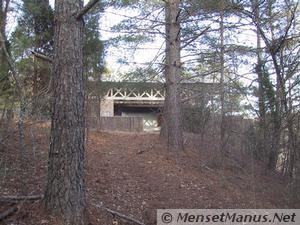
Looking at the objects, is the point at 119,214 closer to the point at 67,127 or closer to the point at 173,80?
the point at 67,127

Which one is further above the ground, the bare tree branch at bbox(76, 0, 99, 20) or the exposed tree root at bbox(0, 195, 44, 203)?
the bare tree branch at bbox(76, 0, 99, 20)

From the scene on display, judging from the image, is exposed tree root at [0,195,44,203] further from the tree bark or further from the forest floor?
the tree bark

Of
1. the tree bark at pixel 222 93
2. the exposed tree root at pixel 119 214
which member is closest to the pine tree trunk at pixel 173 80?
the tree bark at pixel 222 93

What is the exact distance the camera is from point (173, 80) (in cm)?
1196

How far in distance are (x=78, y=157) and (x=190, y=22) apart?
782 centimetres

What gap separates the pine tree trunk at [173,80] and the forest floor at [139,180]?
22.3 inches

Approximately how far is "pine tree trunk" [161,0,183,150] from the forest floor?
Result: 22.3 inches

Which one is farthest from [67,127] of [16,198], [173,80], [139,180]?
[173,80]

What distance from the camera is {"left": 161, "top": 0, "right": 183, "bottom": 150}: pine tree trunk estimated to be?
11.7m

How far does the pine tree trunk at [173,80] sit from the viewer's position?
462 inches

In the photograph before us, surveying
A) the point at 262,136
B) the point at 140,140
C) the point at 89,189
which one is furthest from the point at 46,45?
the point at 262,136

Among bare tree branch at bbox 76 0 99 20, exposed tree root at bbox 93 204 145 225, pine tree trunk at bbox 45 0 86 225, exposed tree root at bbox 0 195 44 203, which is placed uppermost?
bare tree branch at bbox 76 0 99 20

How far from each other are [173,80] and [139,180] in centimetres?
414

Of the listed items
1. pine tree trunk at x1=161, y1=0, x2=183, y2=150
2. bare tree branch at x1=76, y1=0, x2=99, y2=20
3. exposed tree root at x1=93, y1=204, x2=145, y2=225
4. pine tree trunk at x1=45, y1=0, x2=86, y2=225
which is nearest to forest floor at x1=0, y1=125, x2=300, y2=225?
exposed tree root at x1=93, y1=204, x2=145, y2=225
